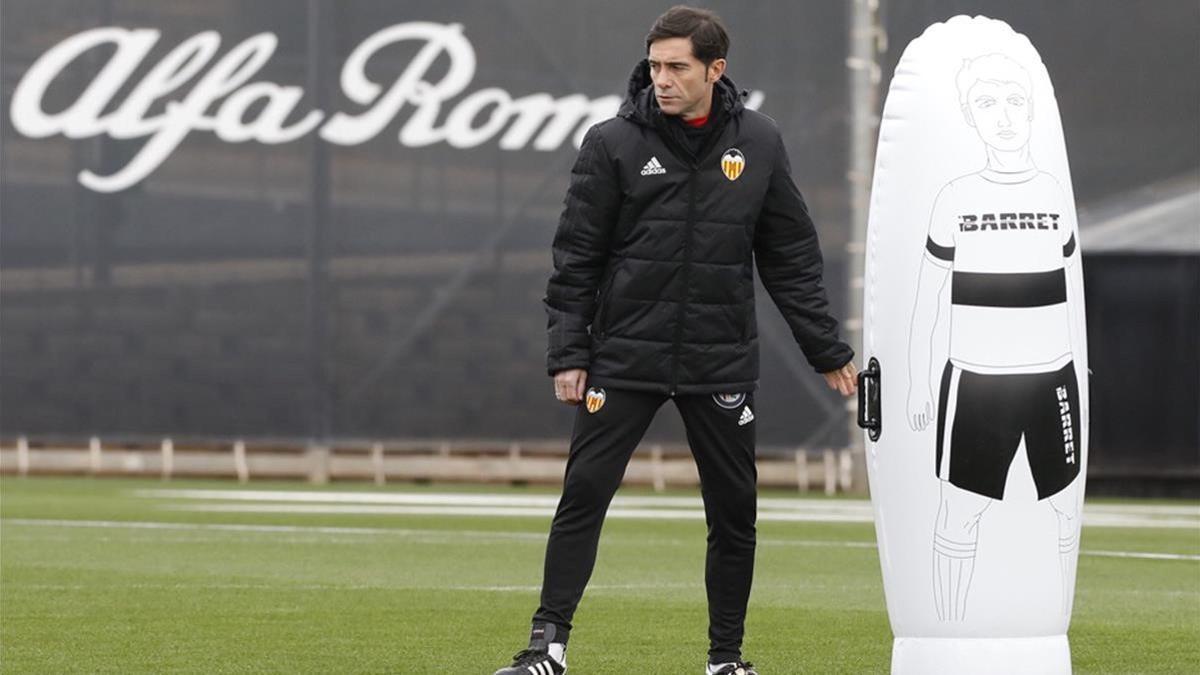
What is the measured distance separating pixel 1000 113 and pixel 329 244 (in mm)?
15286

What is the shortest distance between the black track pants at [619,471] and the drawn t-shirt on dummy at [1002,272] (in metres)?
0.81

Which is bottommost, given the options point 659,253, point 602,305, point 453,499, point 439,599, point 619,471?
point 453,499

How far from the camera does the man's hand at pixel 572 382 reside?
6.33 meters

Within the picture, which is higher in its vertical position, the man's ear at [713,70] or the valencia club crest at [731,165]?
the man's ear at [713,70]

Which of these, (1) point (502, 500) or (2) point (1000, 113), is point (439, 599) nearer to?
(2) point (1000, 113)

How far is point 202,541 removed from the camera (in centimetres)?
1262

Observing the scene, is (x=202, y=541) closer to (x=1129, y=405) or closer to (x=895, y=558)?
(x=895, y=558)

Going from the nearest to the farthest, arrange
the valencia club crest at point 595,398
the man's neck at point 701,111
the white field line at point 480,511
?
the man's neck at point 701,111 → the valencia club crest at point 595,398 → the white field line at point 480,511

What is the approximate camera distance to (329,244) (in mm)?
20781

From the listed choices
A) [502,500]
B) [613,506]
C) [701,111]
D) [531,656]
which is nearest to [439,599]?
[531,656]

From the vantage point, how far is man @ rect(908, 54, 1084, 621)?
577 cm

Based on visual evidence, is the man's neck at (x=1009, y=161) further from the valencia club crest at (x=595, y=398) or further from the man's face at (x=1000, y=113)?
the valencia club crest at (x=595, y=398)

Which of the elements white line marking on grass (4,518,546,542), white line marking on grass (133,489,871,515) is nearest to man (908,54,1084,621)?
white line marking on grass (4,518,546,542)

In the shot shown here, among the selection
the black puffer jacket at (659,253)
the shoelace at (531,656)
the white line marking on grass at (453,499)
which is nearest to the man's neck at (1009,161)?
the black puffer jacket at (659,253)
